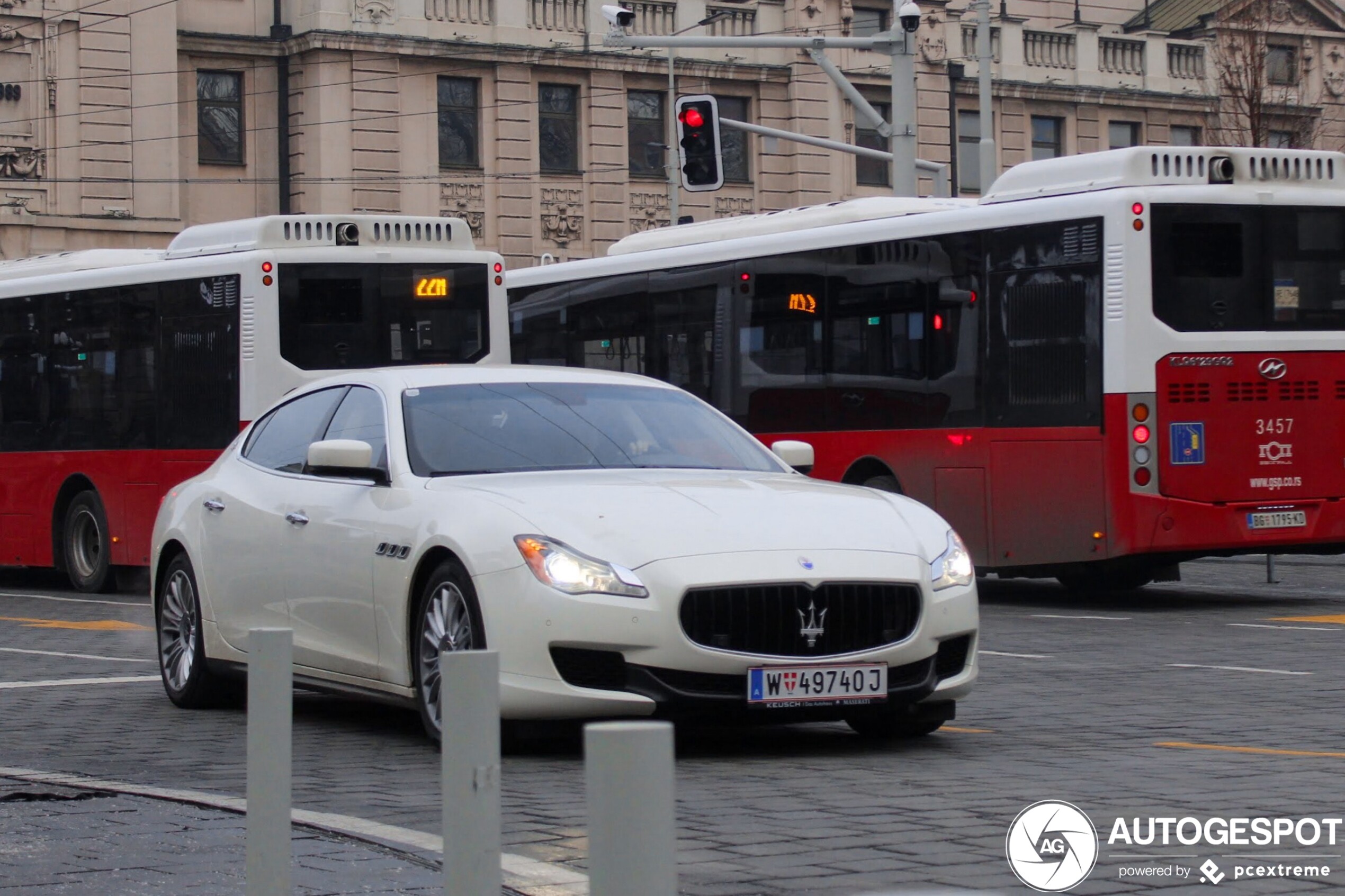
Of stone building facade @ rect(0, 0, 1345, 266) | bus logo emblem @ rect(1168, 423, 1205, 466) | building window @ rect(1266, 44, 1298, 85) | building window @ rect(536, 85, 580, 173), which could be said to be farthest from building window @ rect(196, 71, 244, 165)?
bus logo emblem @ rect(1168, 423, 1205, 466)

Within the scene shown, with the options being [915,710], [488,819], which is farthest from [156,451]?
[488,819]

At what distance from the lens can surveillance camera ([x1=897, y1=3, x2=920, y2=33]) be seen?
85.7ft

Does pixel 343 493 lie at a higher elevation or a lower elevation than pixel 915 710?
higher

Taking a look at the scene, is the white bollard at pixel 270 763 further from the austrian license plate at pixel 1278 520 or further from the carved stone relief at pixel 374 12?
the carved stone relief at pixel 374 12

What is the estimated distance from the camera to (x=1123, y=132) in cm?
5722

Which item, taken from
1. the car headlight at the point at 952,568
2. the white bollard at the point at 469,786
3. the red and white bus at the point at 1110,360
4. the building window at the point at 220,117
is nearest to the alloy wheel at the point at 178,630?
the car headlight at the point at 952,568

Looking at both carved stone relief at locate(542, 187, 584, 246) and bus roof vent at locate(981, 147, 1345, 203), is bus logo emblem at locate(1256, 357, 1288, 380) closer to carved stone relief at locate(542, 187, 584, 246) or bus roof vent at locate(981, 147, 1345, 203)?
bus roof vent at locate(981, 147, 1345, 203)

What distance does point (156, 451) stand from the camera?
20875 mm

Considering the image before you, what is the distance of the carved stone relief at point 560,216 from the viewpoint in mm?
49125

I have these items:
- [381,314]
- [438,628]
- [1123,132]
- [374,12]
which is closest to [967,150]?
[1123,132]

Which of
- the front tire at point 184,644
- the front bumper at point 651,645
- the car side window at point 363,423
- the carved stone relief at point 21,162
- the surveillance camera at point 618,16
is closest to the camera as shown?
the front bumper at point 651,645

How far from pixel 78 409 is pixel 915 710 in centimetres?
1471

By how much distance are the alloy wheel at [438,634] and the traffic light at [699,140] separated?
1899 centimetres

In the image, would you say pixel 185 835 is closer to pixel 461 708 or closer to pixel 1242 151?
pixel 461 708
